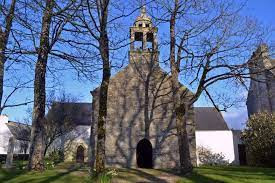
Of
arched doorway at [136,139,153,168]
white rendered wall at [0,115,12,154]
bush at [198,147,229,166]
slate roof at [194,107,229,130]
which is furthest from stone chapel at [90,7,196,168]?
white rendered wall at [0,115,12,154]

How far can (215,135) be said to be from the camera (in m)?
34.4

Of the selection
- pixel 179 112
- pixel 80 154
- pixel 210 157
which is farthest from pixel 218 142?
pixel 179 112

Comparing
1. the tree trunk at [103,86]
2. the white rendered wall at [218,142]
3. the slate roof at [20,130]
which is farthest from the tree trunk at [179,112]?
the slate roof at [20,130]

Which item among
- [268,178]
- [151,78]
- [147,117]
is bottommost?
[268,178]

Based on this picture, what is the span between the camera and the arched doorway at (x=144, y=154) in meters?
21.9

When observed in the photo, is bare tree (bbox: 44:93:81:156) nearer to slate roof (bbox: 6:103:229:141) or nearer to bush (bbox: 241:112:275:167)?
slate roof (bbox: 6:103:229:141)

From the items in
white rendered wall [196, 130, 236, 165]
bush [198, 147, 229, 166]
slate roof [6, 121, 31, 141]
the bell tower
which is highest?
the bell tower

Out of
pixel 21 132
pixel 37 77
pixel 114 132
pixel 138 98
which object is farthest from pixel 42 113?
pixel 21 132

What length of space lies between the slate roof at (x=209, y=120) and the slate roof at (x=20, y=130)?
23.7 meters

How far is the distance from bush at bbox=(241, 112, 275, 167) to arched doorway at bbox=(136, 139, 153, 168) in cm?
922

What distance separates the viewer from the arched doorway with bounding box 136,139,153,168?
71.9 feet

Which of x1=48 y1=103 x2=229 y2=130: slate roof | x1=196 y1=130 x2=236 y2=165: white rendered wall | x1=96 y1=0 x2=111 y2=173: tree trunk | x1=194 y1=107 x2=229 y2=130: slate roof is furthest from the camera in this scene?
x1=48 y1=103 x2=229 y2=130: slate roof

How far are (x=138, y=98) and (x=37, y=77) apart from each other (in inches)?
372

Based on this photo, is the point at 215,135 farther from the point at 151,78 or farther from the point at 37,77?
the point at 37,77
